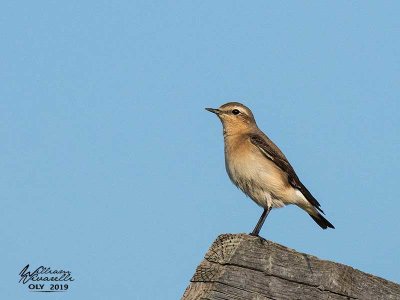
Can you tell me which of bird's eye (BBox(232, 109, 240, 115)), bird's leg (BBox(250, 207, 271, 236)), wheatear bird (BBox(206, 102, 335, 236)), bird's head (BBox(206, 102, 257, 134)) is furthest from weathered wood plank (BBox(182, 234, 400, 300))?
bird's eye (BBox(232, 109, 240, 115))

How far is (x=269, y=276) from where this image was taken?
3602mm

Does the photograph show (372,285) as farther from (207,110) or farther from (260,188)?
(207,110)

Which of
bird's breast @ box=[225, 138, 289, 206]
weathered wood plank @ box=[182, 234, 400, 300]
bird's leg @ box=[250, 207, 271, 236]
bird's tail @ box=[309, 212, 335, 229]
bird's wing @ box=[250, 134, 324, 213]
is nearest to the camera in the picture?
weathered wood plank @ box=[182, 234, 400, 300]

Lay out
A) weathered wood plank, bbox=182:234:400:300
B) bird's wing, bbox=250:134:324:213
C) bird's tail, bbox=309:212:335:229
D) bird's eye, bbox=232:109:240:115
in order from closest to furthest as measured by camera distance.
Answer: weathered wood plank, bbox=182:234:400:300 < bird's wing, bbox=250:134:324:213 < bird's tail, bbox=309:212:335:229 < bird's eye, bbox=232:109:240:115

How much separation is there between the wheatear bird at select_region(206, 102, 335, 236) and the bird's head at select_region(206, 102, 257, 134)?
0.22 metres

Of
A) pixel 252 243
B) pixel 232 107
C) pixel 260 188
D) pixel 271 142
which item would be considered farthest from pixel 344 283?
pixel 232 107

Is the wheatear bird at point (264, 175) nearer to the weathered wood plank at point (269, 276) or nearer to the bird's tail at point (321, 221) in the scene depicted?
the bird's tail at point (321, 221)

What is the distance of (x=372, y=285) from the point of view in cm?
405

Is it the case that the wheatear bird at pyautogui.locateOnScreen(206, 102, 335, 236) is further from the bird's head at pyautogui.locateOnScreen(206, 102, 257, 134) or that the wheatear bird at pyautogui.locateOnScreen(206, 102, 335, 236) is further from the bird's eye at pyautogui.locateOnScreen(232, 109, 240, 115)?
the bird's eye at pyautogui.locateOnScreen(232, 109, 240, 115)

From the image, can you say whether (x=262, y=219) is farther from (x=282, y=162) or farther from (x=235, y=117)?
(x=235, y=117)

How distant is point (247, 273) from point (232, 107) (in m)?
8.30

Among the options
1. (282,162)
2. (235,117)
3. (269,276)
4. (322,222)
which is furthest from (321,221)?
(269,276)

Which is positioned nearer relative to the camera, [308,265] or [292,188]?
[308,265]

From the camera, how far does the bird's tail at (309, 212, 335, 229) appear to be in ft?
35.9
